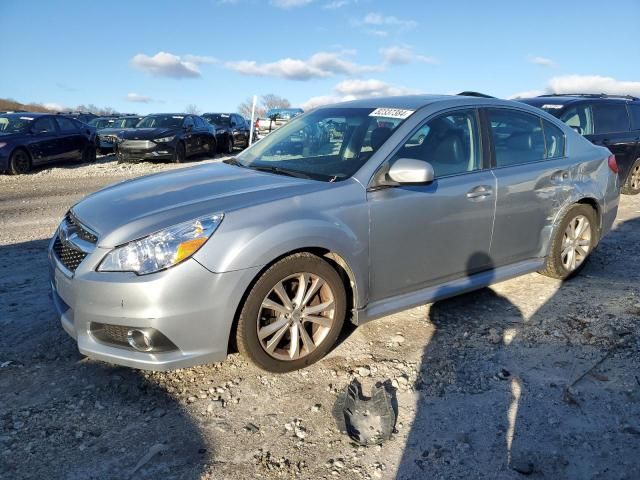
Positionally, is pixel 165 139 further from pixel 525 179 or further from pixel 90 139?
pixel 525 179

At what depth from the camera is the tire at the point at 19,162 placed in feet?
42.3

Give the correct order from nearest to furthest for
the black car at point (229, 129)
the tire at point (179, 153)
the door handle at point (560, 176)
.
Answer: the door handle at point (560, 176)
the tire at point (179, 153)
the black car at point (229, 129)

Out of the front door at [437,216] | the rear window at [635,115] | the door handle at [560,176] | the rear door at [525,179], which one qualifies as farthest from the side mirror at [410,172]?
the rear window at [635,115]

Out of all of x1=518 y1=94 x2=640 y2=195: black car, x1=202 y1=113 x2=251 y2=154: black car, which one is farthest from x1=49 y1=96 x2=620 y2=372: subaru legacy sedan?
x1=202 y1=113 x2=251 y2=154: black car

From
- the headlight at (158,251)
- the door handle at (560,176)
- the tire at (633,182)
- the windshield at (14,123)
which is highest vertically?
the windshield at (14,123)

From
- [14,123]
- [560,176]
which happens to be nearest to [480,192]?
[560,176]

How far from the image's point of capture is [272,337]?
3104mm

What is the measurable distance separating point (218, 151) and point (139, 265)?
17467 mm

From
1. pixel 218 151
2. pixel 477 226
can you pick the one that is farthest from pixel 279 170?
pixel 218 151

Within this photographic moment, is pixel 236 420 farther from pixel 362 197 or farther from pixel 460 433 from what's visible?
pixel 362 197

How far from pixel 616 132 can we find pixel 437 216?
22.8 ft

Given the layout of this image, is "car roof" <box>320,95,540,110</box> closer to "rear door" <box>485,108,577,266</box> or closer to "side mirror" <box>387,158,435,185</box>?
"rear door" <box>485,108,577,266</box>

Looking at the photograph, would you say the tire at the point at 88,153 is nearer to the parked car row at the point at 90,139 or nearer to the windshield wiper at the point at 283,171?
the parked car row at the point at 90,139

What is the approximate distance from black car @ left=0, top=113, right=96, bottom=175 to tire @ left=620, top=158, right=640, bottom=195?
13.8m
